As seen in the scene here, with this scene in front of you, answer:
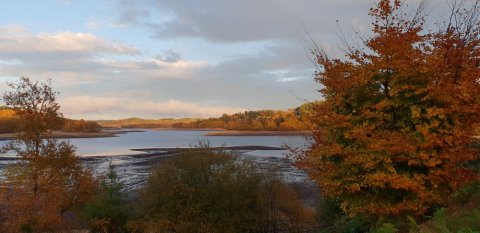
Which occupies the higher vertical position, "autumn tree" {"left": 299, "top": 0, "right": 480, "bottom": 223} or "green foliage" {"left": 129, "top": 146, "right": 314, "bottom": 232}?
"autumn tree" {"left": 299, "top": 0, "right": 480, "bottom": 223}

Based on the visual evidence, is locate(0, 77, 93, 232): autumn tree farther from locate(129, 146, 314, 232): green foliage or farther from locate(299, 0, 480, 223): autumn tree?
locate(299, 0, 480, 223): autumn tree

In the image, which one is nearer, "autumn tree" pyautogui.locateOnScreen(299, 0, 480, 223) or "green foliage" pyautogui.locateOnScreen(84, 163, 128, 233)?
"autumn tree" pyautogui.locateOnScreen(299, 0, 480, 223)

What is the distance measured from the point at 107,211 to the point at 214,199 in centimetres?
848

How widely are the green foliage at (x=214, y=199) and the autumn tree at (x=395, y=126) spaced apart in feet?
57.6

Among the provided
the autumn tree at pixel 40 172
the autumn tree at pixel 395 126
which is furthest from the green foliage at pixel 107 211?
the autumn tree at pixel 395 126

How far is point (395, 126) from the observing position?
47.0 feet

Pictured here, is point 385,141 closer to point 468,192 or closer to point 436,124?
point 436,124

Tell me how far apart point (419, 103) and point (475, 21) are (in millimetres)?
10738

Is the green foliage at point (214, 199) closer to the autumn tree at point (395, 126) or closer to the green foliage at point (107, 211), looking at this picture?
the green foliage at point (107, 211)

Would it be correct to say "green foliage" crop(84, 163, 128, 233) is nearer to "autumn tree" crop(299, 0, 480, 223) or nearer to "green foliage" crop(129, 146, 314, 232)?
"green foliage" crop(129, 146, 314, 232)

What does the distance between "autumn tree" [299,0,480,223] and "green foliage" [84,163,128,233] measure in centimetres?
2306

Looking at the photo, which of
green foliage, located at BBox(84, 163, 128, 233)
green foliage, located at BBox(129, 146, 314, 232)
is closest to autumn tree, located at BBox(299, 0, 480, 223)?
green foliage, located at BBox(129, 146, 314, 232)

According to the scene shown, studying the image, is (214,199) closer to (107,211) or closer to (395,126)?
(107,211)

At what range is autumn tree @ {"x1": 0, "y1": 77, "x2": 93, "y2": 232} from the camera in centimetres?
3017
